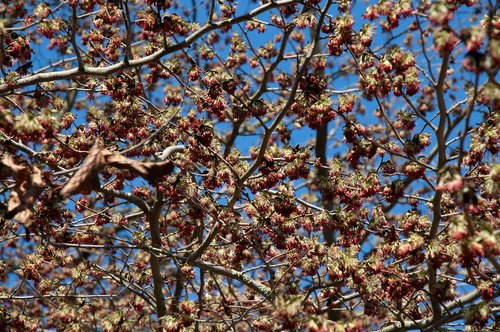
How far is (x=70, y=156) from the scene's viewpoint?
750cm

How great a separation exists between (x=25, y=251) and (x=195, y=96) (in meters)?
7.06

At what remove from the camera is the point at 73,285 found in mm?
8500

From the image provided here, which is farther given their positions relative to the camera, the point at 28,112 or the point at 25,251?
the point at 25,251

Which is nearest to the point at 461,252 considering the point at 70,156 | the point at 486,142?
the point at 486,142

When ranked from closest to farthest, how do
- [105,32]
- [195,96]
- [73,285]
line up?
[195,96]
[73,285]
[105,32]

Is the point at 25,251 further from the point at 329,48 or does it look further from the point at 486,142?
the point at 486,142

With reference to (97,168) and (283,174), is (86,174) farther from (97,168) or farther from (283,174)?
(283,174)

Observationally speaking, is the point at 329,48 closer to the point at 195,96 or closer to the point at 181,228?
the point at 195,96

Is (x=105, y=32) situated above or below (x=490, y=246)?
above

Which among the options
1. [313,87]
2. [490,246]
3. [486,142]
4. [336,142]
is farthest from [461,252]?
[336,142]

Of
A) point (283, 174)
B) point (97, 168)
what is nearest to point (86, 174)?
point (97, 168)

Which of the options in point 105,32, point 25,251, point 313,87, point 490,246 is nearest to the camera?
point 490,246

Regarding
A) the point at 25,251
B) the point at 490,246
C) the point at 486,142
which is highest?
the point at 25,251

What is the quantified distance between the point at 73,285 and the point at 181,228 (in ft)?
5.31
